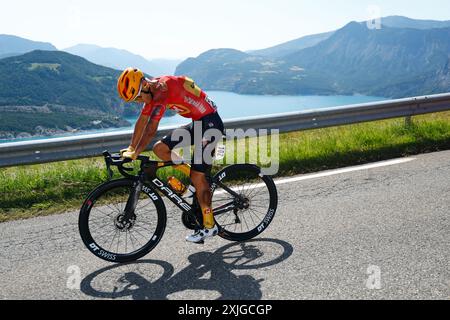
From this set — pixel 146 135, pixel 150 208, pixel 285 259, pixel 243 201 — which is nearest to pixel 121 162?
pixel 146 135

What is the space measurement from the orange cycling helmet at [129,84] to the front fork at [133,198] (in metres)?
0.86

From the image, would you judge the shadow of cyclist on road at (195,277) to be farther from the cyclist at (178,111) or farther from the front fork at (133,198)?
the front fork at (133,198)

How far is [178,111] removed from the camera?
14.8ft

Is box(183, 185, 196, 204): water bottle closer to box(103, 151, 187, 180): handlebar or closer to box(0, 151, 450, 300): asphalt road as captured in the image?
box(103, 151, 187, 180): handlebar

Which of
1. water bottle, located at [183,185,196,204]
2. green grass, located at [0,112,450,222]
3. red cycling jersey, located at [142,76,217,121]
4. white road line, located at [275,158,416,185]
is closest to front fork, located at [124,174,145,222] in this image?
water bottle, located at [183,185,196,204]

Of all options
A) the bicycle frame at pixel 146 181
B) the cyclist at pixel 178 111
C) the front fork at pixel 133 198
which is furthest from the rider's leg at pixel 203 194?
the front fork at pixel 133 198

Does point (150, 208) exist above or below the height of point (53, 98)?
below

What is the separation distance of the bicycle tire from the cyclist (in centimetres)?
34

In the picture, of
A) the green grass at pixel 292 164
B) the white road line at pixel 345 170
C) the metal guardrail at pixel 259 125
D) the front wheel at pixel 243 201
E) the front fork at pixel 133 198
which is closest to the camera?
the front fork at pixel 133 198

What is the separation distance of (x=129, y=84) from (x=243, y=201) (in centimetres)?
190

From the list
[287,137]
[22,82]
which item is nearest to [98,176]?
[287,137]

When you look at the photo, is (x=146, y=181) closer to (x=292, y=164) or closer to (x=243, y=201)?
(x=243, y=201)

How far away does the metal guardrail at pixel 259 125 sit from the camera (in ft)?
21.5
